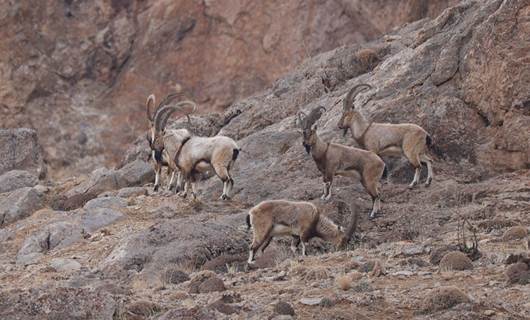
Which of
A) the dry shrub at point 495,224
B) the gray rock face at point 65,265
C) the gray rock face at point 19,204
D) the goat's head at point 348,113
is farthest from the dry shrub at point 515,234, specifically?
the gray rock face at point 19,204

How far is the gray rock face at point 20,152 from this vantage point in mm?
29203

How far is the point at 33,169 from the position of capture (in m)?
29.6

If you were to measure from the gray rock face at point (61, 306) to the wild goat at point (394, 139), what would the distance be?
8.56m

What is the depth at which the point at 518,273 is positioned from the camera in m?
11.4

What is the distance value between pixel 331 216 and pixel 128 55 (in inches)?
1108

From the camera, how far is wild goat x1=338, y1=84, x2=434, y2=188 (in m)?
18.3

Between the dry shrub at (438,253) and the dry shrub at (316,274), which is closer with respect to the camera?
the dry shrub at (316,274)

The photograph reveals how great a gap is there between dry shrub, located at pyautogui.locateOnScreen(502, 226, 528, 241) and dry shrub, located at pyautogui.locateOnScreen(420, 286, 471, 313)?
3393 millimetres

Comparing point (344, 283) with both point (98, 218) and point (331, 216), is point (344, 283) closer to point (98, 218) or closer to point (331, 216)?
point (331, 216)

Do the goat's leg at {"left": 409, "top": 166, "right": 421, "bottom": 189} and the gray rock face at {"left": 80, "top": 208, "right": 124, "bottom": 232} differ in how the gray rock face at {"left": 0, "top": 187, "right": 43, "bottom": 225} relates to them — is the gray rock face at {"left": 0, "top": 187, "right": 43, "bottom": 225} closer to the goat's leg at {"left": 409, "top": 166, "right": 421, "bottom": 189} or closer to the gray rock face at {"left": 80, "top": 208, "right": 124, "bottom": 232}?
the gray rock face at {"left": 80, "top": 208, "right": 124, "bottom": 232}

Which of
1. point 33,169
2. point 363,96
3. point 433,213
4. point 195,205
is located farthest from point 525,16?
point 33,169

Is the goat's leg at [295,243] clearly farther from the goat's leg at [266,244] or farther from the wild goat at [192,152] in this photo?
the wild goat at [192,152]

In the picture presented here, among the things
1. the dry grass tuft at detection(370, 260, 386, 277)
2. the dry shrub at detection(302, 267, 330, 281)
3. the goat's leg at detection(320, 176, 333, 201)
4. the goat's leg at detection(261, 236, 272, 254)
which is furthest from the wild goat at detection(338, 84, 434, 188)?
the dry shrub at detection(302, 267, 330, 281)

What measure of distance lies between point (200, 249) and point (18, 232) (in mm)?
5354
